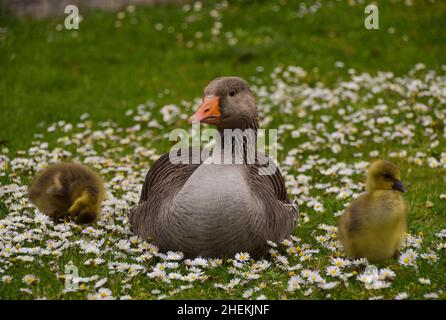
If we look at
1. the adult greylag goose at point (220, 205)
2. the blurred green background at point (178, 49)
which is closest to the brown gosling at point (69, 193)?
the adult greylag goose at point (220, 205)

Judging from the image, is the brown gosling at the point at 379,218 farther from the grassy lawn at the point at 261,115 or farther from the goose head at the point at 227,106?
the goose head at the point at 227,106

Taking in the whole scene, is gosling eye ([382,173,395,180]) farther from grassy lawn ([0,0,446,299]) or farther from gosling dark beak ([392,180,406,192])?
grassy lawn ([0,0,446,299])

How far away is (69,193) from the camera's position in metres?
6.67

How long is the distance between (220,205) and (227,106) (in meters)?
0.93

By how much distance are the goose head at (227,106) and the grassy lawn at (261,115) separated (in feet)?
4.14

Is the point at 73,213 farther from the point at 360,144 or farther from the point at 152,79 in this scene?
the point at 152,79

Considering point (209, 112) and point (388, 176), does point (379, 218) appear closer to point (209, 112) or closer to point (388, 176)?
point (388, 176)

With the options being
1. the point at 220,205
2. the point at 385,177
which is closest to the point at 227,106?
the point at 220,205

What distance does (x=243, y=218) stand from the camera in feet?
17.6

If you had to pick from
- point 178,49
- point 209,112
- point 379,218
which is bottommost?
point 379,218

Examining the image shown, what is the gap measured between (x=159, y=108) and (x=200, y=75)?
5.84ft

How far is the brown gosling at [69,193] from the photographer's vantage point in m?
6.48

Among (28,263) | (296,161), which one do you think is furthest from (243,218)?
(296,161)

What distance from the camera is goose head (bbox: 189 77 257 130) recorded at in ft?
18.2
